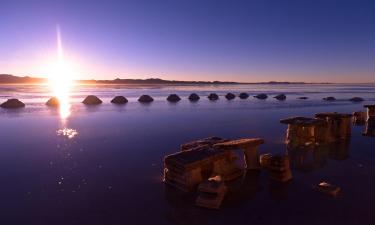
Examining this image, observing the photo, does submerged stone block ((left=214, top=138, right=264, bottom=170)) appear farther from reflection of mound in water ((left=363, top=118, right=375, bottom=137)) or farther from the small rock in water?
reflection of mound in water ((left=363, top=118, right=375, bottom=137))

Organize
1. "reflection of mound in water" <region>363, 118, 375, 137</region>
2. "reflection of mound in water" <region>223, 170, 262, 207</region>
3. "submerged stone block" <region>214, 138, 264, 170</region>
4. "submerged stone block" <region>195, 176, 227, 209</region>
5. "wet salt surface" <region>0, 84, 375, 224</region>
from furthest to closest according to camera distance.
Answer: "reflection of mound in water" <region>363, 118, 375, 137</region>
"submerged stone block" <region>214, 138, 264, 170</region>
"reflection of mound in water" <region>223, 170, 262, 207</region>
"submerged stone block" <region>195, 176, 227, 209</region>
"wet salt surface" <region>0, 84, 375, 224</region>

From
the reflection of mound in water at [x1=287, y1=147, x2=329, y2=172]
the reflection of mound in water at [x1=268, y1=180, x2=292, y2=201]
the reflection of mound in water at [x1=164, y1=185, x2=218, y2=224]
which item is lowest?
the reflection of mound in water at [x1=164, y1=185, x2=218, y2=224]

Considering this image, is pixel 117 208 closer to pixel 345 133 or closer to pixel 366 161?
pixel 366 161

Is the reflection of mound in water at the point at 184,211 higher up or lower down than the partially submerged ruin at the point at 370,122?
lower down

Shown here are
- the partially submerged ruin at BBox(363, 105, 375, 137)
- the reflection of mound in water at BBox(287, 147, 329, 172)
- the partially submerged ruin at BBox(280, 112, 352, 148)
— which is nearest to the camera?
the reflection of mound in water at BBox(287, 147, 329, 172)

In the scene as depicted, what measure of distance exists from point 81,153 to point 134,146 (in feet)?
10.8

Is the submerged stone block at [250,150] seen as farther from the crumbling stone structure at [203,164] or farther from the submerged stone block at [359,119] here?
the submerged stone block at [359,119]

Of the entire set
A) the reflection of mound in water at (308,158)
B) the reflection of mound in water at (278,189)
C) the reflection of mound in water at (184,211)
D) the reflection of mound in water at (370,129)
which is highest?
the reflection of mound in water at (370,129)

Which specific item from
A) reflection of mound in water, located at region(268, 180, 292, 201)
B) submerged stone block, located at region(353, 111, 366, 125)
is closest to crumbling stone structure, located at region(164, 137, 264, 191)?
reflection of mound in water, located at region(268, 180, 292, 201)

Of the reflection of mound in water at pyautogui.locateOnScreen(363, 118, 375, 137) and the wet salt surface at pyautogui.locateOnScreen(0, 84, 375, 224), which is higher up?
the reflection of mound in water at pyautogui.locateOnScreen(363, 118, 375, 137)

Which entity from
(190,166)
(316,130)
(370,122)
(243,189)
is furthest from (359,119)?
(190,166)

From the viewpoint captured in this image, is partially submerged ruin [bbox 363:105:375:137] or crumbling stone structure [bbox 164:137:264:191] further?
partially submerged ruin [bbox 363:105:375:137]

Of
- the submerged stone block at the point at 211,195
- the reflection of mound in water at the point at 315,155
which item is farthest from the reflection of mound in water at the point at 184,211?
the reflection of mound in water at the point at 315,155

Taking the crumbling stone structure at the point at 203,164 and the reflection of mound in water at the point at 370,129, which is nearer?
the crumbling stone structure at the point at 203,164
